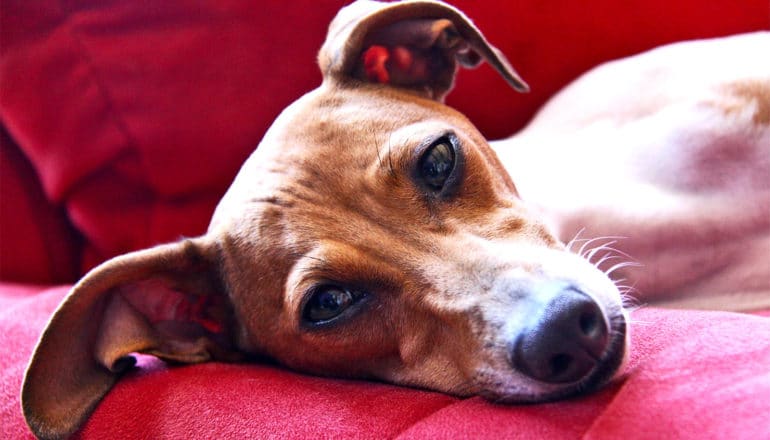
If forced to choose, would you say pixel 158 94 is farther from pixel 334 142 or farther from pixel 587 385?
pixel 587 385

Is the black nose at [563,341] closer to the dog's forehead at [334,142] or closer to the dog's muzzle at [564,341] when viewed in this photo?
the dog's muzzle at [564,341]

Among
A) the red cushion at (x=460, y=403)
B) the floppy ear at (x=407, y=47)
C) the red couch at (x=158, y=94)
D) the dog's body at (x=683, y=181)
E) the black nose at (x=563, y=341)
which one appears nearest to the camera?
the red cushion at (x=460, y=403)

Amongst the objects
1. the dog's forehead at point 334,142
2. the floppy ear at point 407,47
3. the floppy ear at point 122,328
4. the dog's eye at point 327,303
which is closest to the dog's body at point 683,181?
the floppy ear at point 407,47

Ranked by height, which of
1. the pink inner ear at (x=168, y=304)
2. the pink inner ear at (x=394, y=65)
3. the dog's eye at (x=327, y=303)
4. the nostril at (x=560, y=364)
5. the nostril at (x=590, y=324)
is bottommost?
the pink inner ear at (x=168, y=304)

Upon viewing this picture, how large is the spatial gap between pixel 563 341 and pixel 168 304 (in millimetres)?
1243

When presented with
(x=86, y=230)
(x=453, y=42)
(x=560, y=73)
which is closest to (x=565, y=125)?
(x=560, y=73)

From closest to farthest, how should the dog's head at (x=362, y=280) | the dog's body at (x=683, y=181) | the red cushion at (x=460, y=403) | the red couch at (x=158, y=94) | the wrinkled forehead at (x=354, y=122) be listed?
the red cushion at (x=460, y=403)
the dog's head at (x=362, y=280)
the wrinkled forehead at (x=354, y=122)
the dog's body at (x=683, y=181)
the red couch at (x=158, y=94)

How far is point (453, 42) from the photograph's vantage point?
2.54 metres

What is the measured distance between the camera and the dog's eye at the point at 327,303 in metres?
1.88

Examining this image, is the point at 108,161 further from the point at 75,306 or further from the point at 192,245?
the point at 75,306

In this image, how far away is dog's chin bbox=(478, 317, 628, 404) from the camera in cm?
149

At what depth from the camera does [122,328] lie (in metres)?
1.99

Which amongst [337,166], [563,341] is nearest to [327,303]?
[337,166]

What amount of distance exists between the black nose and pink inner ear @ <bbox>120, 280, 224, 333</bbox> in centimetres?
109
